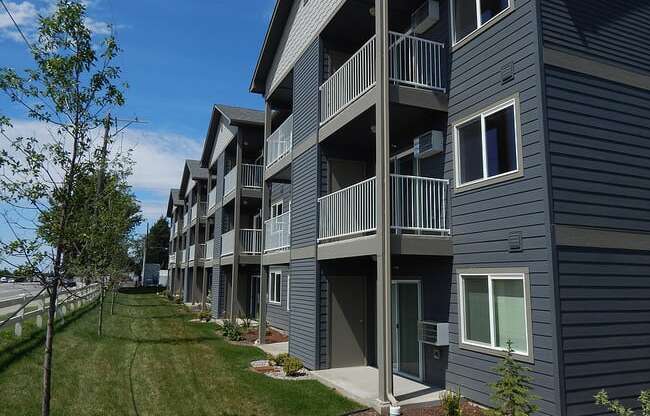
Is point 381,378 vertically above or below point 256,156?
below

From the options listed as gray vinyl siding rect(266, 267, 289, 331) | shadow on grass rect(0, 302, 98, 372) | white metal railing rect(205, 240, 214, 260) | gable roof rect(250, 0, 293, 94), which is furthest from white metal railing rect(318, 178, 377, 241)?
white metal railing rect(205, 240, 214, 260)

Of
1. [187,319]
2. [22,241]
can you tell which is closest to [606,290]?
[22,241]

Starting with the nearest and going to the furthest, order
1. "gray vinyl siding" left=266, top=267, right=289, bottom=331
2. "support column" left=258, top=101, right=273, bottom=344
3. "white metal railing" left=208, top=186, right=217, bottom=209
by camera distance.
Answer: "support column" left=258, top=101, right=273, bottom=344 → "gray vinyl siding" left=266, top=267, right=289, bottom=331 → "white metal railing" left=208, top=186, right=217, bottom=209

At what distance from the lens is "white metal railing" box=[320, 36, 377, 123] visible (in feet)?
34.7

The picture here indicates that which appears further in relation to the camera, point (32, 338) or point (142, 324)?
point (142, 324)

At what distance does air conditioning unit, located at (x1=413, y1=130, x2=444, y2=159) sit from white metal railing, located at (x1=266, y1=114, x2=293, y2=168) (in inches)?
240

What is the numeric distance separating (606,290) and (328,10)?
9929 mm

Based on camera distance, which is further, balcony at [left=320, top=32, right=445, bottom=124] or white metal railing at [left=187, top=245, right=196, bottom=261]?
white metal railing at [left=187, top=245, right=196, bottom=261]

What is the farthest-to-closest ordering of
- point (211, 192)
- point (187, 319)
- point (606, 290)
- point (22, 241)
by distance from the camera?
point (211, 192)
point (187, 319)
point (606, 290)
point (22, 241)

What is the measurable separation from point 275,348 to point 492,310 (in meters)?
9.45

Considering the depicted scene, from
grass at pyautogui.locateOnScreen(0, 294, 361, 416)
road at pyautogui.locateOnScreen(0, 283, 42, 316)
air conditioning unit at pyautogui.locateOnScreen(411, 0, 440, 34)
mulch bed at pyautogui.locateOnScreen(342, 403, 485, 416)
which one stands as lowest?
grass at pyautogui.locateOnScreen(0, 294, 361, 416)

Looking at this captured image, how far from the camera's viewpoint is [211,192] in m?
30.6

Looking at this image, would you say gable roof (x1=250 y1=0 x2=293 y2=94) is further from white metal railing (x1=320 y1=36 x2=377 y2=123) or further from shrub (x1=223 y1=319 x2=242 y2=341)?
shrub (x1=223 y1=319 x2=242 y2=341)

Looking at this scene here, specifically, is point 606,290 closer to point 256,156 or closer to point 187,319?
point 256,156
